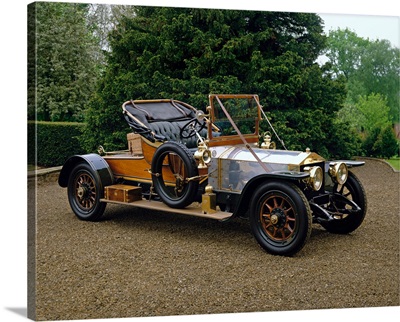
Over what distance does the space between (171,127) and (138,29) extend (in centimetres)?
132

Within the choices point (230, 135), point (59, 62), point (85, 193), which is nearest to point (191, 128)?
point (230, 135)

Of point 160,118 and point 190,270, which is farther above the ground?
point 160,118

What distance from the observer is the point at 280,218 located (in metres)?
6.07

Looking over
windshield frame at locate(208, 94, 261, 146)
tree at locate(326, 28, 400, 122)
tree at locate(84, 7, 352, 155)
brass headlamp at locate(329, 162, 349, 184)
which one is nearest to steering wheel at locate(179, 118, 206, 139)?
windshield frame at locate(208, 94, 261, 146)

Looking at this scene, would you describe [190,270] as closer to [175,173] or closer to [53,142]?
[175,173]

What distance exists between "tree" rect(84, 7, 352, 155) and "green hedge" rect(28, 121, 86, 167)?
0.28 metres

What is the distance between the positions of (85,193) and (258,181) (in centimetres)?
251

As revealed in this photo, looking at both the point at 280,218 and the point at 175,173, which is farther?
the point at 175,173

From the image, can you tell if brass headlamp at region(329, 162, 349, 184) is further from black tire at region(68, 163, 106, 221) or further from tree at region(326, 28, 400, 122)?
black tire at region(68, 163, 106, 221)

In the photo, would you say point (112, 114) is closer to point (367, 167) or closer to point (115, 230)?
point (115, 230)

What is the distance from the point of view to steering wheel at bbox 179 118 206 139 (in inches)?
293

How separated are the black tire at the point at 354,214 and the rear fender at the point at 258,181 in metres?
0.97

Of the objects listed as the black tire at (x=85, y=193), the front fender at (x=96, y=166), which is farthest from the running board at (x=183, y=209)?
the front fender at (x=96, y=166)

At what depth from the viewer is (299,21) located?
22.9 ft
